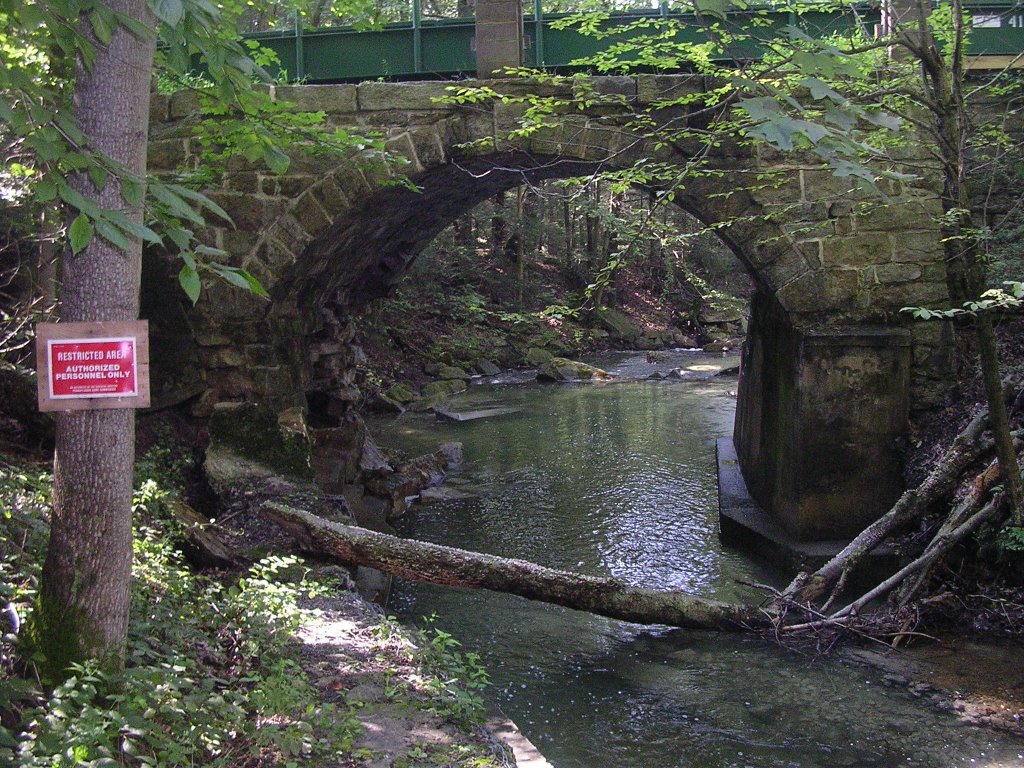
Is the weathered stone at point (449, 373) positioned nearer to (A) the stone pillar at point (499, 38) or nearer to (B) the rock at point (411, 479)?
(B) the rock at point (411, 479)

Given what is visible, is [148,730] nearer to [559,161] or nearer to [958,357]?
[559,161]

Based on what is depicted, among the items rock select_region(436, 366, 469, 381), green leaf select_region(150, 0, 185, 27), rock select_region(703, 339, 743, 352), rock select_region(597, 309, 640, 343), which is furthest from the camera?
rock select_region(597, 309, 640, 343)

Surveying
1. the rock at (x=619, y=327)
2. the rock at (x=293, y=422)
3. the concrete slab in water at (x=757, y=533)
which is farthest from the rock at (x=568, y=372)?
the rock at (x=293, y=422)

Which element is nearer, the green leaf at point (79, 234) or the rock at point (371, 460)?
the green leaf at point (79, 234)

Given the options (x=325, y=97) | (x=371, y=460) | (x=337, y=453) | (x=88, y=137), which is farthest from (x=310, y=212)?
(x=88, y=137)

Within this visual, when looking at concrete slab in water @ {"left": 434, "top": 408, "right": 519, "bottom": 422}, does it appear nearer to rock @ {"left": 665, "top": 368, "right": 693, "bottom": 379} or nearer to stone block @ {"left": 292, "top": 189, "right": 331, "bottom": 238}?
rock @ {"left": 665, "top": 368, "right": 693, "bottom": 379}

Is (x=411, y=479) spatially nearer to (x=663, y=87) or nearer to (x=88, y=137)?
(x=663, y=87)

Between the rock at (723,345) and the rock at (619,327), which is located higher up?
the rock at (619,327)

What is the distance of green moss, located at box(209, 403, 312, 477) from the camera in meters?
6.90

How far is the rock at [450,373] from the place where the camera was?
1723 centimetres

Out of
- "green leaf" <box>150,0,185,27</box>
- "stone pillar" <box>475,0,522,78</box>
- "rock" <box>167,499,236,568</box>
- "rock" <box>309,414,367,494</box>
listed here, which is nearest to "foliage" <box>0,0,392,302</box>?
"green leaf" <box>150,0,185,27</box>

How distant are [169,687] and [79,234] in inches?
56.0

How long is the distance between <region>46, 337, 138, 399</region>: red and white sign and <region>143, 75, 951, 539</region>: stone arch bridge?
4.15 metres

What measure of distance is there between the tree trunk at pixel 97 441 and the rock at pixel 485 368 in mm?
15269
